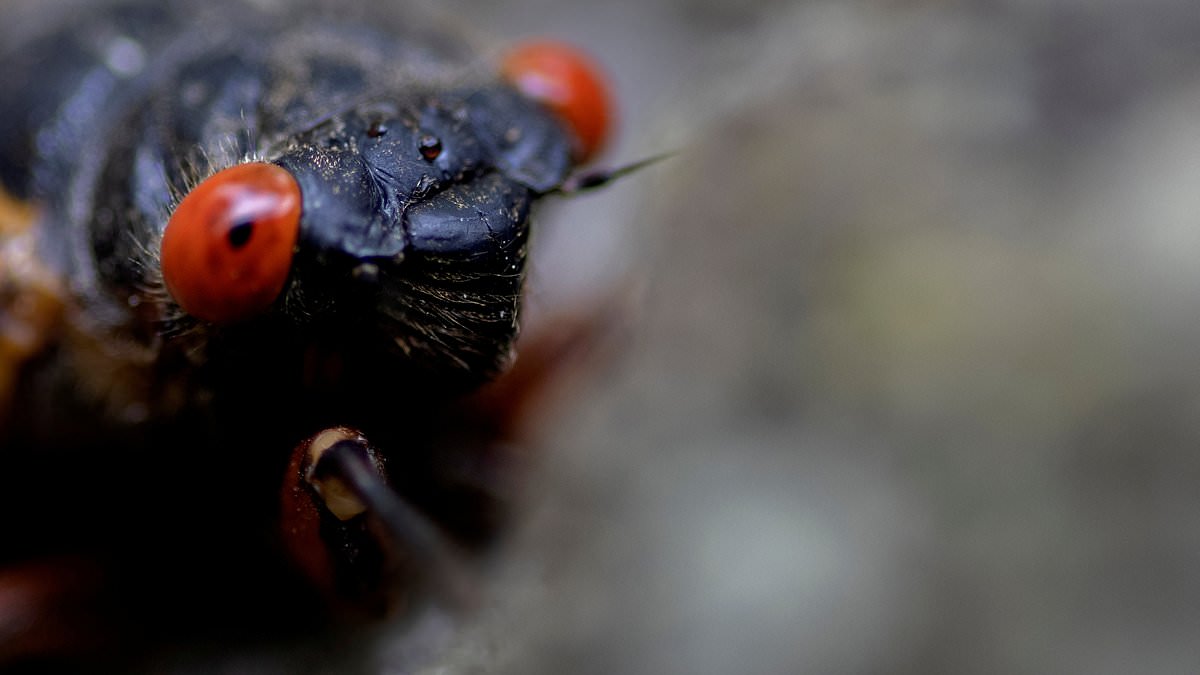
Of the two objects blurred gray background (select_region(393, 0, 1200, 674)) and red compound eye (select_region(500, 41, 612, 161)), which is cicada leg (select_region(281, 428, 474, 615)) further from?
red compound eye (select_region(500, 41, 612, 161))

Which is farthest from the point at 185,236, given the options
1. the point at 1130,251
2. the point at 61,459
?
the point at 1130,251

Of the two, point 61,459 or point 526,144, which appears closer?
point 526,144

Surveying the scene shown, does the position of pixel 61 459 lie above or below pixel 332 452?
above

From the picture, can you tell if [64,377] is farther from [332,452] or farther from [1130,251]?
[1130,251]

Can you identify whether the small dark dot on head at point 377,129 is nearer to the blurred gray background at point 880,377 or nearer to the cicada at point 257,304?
the cicada at point 257,304

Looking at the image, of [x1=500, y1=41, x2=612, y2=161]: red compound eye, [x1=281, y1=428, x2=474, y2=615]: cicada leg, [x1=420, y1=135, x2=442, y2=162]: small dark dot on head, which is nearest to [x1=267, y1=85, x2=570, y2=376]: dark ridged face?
[x1=420, y1=135, x2=442, y2=162]: small dark dot on head

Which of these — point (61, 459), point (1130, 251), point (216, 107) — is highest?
point (216, 107)

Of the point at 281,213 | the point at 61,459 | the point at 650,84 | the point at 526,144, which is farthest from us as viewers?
the point at 650,84
